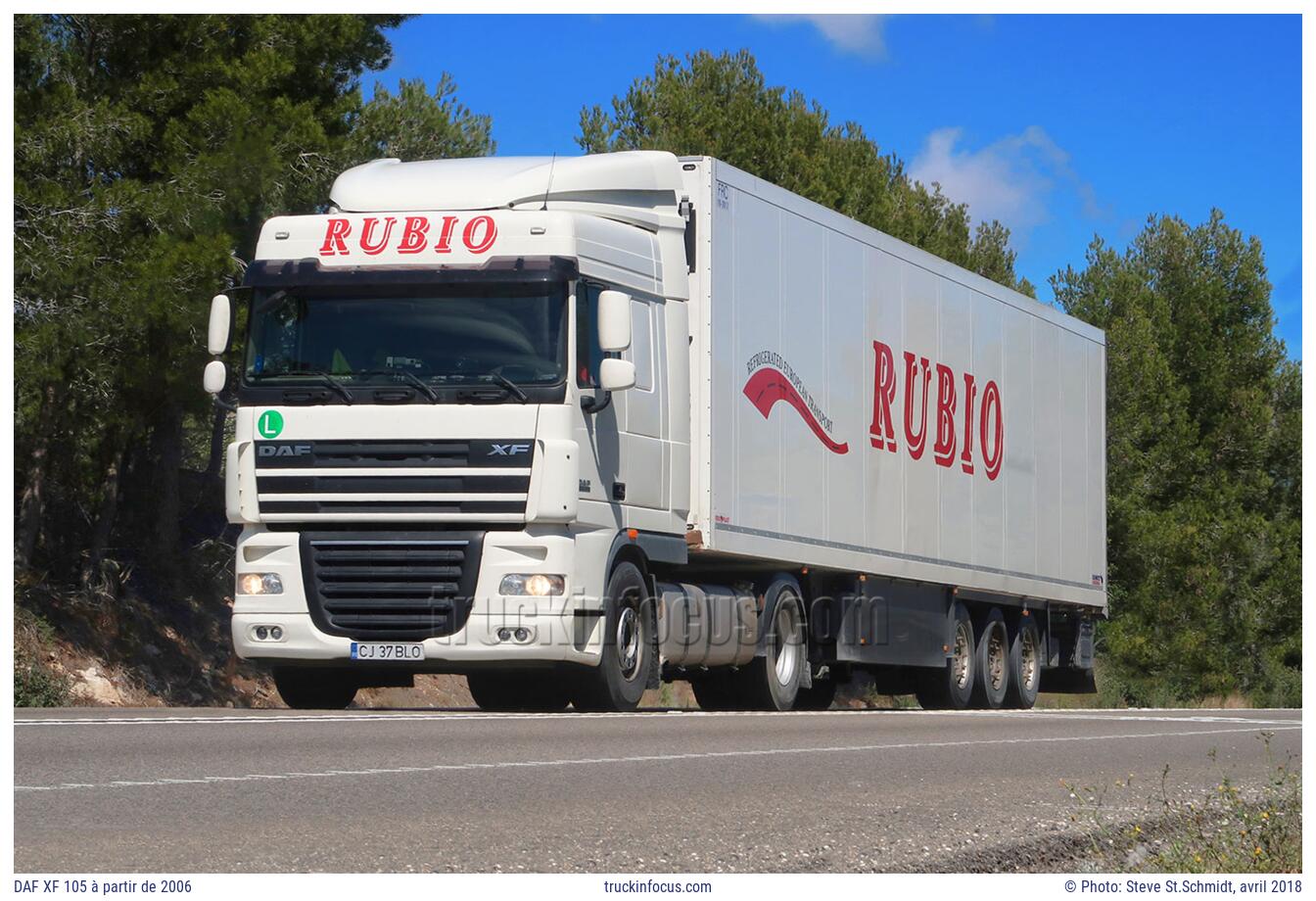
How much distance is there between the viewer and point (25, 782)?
9.62 m

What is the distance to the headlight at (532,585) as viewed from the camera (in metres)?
15.7

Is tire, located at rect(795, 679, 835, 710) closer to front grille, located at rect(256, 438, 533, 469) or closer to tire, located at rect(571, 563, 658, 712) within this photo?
tire, located at rect(571, 563, 658, 712)

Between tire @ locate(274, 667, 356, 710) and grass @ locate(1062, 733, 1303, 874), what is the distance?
856cm

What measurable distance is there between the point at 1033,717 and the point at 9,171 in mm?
10578

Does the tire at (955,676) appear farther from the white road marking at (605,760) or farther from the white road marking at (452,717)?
the white road marking at (605,760)

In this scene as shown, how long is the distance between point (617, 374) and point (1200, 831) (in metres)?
6.97

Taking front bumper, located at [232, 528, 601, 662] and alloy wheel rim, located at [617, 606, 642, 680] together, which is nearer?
front bumper, located at [232, 528, 601, 662]

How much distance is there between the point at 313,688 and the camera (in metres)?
18.0

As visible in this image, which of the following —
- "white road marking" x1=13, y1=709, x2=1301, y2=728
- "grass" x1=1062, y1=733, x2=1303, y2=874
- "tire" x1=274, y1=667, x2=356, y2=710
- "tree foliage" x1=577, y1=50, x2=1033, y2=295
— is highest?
"tree foliage" x1=577, y1=50, x2=1033, y2=295

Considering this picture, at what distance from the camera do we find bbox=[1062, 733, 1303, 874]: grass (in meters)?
8.67

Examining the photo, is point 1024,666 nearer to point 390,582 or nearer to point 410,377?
point 390,582

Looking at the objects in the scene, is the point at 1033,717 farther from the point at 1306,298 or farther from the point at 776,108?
the point at 776,108

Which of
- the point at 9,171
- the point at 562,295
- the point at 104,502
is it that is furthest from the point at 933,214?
the point at 562,295

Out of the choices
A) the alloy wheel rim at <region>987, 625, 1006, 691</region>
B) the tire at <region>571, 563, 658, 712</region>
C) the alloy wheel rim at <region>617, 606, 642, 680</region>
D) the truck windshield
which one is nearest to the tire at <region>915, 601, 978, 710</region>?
the alloy wheel rim at <region>987, 625, 1006, 691</region>
